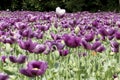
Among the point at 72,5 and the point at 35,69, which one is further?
the point at 72,5

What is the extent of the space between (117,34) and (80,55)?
1.61 feet

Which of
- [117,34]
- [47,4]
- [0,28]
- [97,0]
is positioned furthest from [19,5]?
[117,34]

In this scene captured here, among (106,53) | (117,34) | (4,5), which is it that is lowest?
(4,5)

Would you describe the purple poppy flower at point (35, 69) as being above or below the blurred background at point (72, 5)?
above

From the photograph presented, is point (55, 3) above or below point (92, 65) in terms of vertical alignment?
below

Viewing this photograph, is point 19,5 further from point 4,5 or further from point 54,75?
point 54,75

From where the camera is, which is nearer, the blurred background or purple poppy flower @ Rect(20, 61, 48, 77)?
purple poppy flower @ Rect(20, 61, 48, 77)

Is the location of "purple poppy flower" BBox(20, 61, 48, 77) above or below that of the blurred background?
above

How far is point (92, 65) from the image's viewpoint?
14.0 feet

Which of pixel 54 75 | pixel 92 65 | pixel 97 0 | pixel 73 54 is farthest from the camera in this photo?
pixel 97 0

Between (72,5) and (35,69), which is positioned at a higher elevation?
(35,69)

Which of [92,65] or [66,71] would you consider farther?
[92,65]

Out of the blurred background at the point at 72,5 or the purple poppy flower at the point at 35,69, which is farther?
the blurred background at the point at 72,5

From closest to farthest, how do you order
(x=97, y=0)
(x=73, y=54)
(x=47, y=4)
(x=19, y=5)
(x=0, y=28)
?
(x=73, y=54)
(x=0, y=28)
(x=97, y=0)
(x=47, y=4)
(x=19, y=5)
